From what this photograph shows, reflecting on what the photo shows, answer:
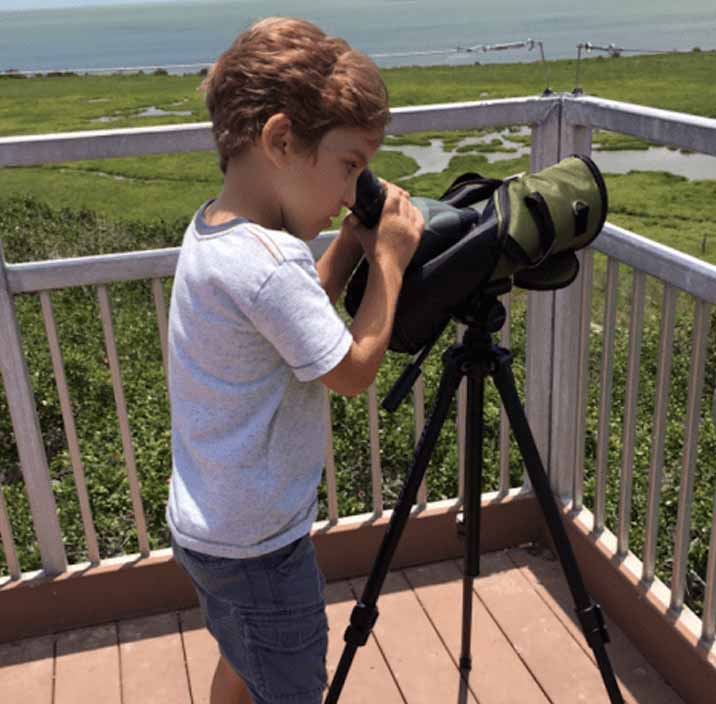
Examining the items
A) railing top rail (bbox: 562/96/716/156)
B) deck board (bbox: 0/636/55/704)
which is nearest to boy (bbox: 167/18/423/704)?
railing top rail (bbox: 562/96/716/156)

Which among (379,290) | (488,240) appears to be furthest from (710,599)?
(379,290)

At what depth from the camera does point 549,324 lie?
2.73 meters

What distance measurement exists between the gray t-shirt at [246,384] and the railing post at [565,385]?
1.22 metres

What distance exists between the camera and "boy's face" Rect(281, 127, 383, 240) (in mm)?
1417

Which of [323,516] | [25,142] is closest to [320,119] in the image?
[25,142]

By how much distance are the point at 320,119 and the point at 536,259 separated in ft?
1.56

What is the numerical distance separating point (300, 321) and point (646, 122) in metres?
1.05

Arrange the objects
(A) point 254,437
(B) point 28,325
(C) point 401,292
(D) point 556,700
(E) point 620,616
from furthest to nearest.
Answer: (B) point 28,325
(E) point 620,616
(D) point 556,700
(C) point 401,292
(A) point 254,437

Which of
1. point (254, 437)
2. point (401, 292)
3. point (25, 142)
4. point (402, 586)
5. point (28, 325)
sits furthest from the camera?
point (28, 325)

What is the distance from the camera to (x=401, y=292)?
1.64m

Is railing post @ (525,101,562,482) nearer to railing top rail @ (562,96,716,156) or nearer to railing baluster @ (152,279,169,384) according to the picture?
railing top rail @ (562,96,716,156)

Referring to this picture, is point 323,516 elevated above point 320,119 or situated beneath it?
situated beneath

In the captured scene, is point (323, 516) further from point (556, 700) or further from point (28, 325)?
point (28, 325)

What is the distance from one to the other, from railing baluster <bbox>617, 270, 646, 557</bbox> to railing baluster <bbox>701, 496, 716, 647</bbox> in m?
0.31
